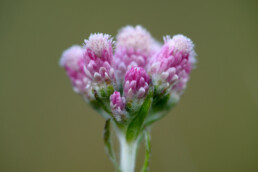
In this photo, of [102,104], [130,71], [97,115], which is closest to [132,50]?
[130,71]

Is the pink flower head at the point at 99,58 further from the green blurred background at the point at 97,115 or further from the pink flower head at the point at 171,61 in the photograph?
the green blurred background at the point at 97,115

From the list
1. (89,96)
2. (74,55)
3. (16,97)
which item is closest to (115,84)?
(89,96)

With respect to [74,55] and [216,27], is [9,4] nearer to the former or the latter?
[216,27]

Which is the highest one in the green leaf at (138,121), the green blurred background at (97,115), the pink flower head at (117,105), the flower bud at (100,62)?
the green blurred background at (97,115)

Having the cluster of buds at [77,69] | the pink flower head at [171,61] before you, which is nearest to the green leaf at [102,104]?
the cluster of buds at [77,69]

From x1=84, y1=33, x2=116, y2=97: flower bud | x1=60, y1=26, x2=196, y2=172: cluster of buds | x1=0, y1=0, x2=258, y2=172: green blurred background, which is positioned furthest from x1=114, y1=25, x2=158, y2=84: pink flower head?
x1=0, y1=0, x2=258, y2=172: green blurred background
